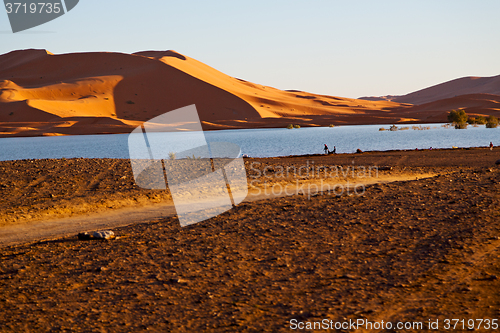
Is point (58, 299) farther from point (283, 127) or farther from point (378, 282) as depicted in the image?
point (283, 127)

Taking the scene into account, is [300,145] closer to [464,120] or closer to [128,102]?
[464,120]

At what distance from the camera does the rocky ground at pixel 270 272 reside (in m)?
4.87

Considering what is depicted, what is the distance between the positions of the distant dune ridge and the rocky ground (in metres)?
76.6

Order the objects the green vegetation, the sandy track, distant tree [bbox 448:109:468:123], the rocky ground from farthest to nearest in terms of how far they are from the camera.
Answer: distant tree [bbox 448:109:468:123] < the green vegetation < the sandy track < the rocky ground

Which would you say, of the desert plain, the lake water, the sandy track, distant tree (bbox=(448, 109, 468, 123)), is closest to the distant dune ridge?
distant tree (bbox=(448, 109, 468, 123))

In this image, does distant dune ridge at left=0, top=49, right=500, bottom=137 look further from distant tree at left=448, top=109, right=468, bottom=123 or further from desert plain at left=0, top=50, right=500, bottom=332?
desert plain at left=0, top=50, right=500, bottom=332

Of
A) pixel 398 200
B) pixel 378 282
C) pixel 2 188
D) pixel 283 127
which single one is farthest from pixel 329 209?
pixel 283 127

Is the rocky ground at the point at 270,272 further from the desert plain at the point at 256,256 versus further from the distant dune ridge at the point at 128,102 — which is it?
the distant dune ridge at the point at 128,102

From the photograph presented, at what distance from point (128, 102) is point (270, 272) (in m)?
106

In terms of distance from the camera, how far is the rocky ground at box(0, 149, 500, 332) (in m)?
4.87

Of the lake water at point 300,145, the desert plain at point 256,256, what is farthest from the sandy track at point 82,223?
the lake water at point 300,145

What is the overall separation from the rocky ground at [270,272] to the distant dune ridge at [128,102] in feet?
251

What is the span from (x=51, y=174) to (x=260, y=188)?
8.22 meters

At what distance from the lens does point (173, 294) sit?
5.58 metres
